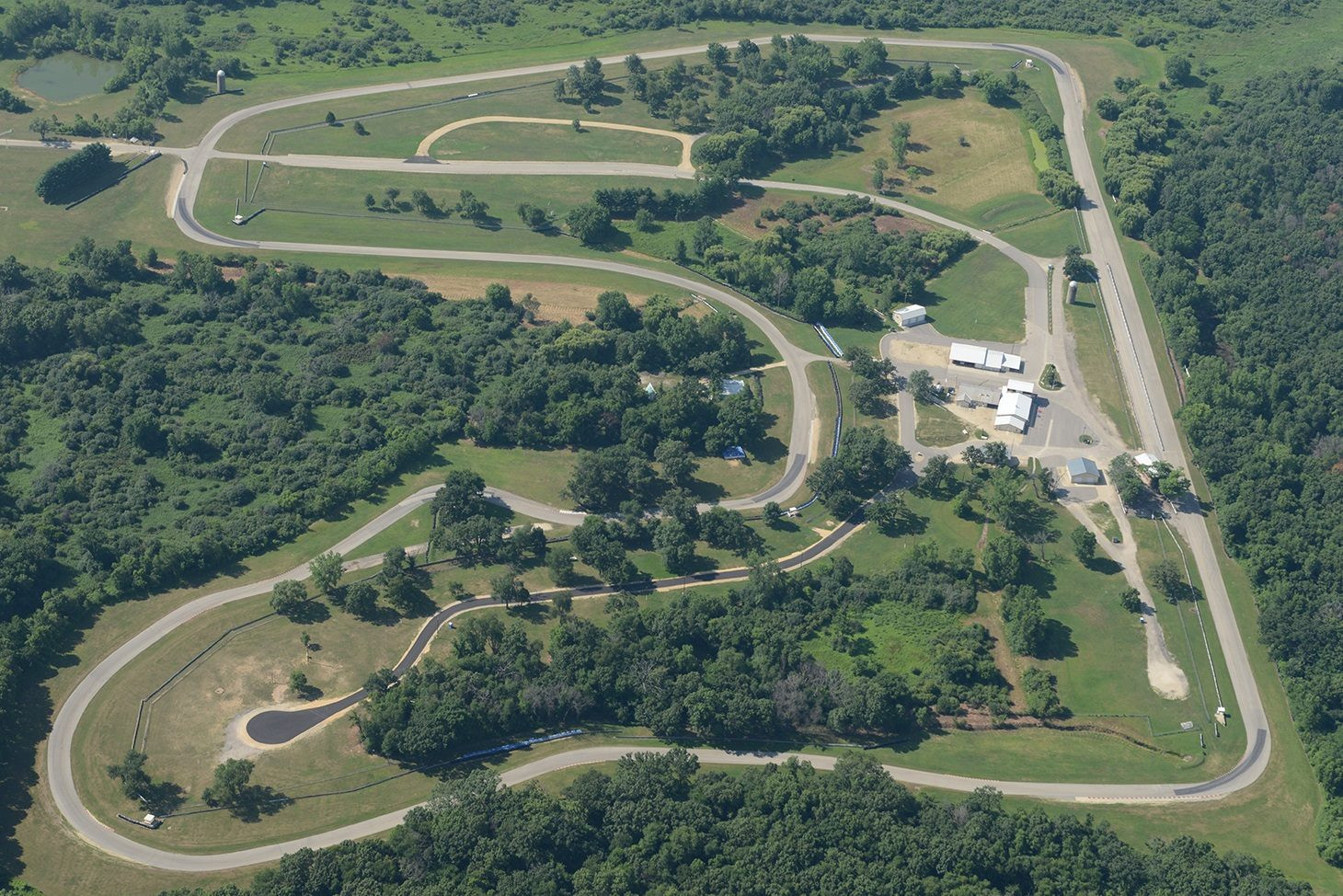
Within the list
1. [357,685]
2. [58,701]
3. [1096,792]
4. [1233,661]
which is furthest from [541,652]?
[1233,661]

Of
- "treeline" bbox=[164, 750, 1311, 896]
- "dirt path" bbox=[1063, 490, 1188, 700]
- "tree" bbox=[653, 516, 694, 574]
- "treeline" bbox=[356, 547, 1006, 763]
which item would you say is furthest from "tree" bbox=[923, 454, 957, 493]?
"treeline" bbox=[164, 750, 1311, 896]

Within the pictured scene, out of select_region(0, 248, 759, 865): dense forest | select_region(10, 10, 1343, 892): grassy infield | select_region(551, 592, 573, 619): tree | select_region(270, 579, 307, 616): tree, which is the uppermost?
select_region(0, 248, 759, 865): dense forest

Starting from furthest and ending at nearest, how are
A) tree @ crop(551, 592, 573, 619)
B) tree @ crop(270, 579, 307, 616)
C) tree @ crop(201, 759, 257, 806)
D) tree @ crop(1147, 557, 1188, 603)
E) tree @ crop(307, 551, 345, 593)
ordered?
tree @ crop(1147, 557, 1188, 603)
tree @ crop(551, 592, 573, 619)
tree @ crop(307, 551, 345, 593)
tree @ crop(270, 579, 307, 616)
tree @ crop(201, 759, 257, 806)

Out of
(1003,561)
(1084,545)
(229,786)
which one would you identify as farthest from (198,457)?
(1084,545)

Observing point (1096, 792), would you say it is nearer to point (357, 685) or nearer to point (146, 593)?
point (357, 685)

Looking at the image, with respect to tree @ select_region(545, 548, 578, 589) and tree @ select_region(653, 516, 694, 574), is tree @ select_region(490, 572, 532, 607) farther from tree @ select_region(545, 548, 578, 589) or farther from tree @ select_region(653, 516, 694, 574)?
tree @ select_region(653, 516, 694, 574)

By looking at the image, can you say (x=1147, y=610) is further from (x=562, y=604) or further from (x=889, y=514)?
(x=562, y=604)
